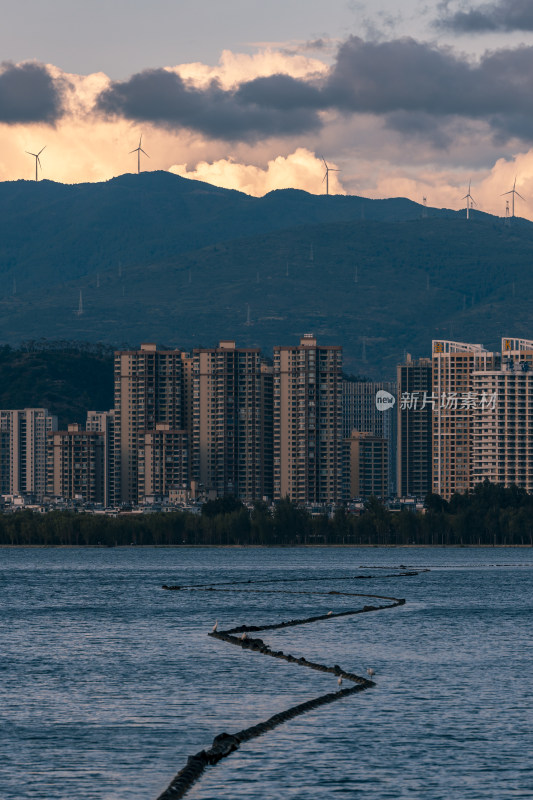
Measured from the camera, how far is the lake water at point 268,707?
193 ft

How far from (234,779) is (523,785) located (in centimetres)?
1080

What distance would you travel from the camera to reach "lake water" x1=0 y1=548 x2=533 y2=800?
58875 millimetres

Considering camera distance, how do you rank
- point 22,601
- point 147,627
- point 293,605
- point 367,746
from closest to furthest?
point 367,746 → point 147,627 → point 293,605 → point 22,601

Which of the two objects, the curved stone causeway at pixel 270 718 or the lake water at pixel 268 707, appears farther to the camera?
the lake water at pixel 268 707

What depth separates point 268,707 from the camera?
7644cm

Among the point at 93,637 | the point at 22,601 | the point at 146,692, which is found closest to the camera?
the point at 146,692

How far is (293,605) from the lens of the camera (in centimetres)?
15362

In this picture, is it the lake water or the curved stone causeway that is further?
the lake water

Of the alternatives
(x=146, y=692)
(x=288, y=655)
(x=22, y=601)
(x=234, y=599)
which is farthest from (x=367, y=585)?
(x=146, y=692)

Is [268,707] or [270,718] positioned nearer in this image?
[270,718]

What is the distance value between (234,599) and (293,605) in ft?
39.8

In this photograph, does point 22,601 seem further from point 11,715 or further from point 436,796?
point 436,796

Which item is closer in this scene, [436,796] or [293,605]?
[436,796]

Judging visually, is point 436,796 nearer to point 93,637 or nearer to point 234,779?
point 234,779
